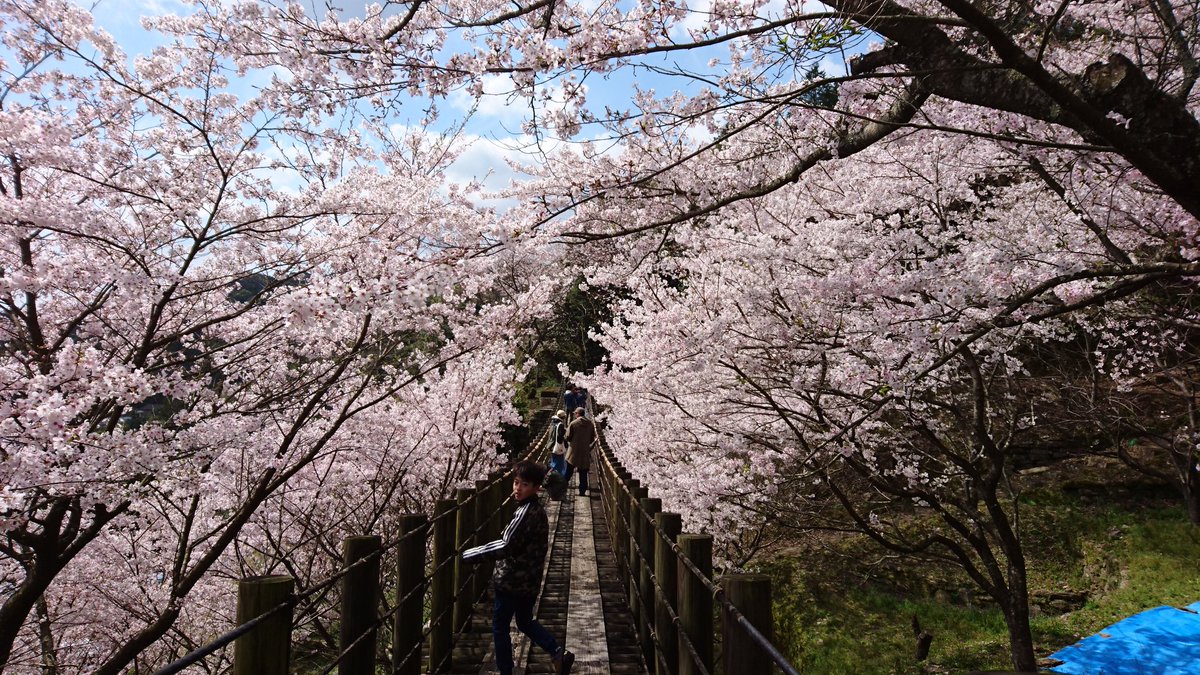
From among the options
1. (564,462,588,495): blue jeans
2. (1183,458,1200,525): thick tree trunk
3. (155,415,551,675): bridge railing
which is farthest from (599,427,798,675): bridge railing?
(1183,458,1200,525): thick tree trunk

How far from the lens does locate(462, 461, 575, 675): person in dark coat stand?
421 cm

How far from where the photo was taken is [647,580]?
206 inches

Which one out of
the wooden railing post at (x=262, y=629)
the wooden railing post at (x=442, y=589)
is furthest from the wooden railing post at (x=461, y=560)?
the wooden railing post at (x=262, y=629)

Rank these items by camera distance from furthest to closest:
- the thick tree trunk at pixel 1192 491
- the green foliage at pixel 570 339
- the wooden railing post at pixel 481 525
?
the green foliage at pixel 570 339 < the thick tree trunk at pixel 1192 491 < the wooden railing post at pixel 481 525

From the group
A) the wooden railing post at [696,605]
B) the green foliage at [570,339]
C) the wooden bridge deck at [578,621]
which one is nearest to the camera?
the wooden railing post at [696,605]

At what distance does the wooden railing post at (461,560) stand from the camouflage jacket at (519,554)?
943mm

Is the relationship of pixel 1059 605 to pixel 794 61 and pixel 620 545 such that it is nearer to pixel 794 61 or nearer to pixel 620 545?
pixel 620 545

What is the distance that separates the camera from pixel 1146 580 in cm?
1088

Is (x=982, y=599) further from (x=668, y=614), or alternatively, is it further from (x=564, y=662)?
(x=668, y=614)

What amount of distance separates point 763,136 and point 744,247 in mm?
1243

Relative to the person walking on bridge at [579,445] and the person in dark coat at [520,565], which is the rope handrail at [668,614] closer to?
the person in dark coat at [520,565]

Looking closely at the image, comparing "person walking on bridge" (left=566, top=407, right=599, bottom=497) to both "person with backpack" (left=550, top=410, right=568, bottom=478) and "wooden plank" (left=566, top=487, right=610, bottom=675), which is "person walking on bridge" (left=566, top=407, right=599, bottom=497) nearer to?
"person with backpack" (left=550, top=410, right=568, bottom=478)

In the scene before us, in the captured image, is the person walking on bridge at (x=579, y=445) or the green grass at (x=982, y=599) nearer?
the green grass at (x=982, y=599)

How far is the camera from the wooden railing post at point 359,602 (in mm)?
3014
